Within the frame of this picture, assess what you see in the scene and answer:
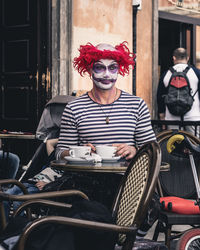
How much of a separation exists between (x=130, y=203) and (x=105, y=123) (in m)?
1.26

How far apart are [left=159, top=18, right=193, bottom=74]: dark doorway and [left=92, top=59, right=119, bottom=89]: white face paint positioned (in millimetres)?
7027

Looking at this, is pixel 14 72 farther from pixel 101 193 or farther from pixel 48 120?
pixel 101 193

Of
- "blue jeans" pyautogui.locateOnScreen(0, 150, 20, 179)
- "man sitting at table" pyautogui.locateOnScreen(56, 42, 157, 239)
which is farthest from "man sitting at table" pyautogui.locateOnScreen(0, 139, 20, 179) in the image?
"man sitting at table" pyautogui.locateOnScreen(56, 42, 157, 239)

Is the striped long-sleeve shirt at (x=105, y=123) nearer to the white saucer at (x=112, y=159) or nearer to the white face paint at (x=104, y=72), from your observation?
the white face paint at (x=104, y=72)

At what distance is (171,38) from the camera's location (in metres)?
11.7

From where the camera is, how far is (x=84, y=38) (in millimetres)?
8492

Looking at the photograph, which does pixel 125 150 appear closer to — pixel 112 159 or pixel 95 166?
pixel 112 159

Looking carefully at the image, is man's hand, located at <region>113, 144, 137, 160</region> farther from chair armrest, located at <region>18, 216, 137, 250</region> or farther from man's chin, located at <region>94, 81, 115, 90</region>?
chair armrest, located at <region>18, 216, 137, 250</region>

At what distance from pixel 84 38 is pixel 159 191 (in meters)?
4.58

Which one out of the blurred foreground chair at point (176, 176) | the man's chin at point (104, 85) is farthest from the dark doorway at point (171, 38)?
the man's chin at point (104, 85)

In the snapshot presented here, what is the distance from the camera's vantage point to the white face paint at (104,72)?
154 inches

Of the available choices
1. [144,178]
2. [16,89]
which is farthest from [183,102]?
→ [144,178]

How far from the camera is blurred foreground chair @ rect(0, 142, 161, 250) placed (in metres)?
2.24

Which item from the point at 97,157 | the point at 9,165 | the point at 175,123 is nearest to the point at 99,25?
the point at 175,123
